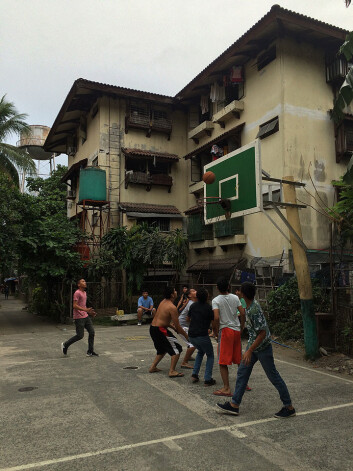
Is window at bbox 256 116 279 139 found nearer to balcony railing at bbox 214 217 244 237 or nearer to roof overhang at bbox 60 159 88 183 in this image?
balcony railing at bbox 214 217 244 237

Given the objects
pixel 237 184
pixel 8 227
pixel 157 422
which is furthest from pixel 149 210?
pixel 157 422

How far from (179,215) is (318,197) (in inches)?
336

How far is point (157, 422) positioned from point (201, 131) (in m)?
18.7

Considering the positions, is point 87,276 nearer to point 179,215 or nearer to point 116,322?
point 116,322

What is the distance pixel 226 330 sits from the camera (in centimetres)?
661

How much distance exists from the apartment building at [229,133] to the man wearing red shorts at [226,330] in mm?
9744

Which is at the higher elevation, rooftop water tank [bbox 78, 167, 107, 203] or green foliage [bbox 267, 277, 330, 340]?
rooftop water tank [bbox 78, 167, 107, 203]

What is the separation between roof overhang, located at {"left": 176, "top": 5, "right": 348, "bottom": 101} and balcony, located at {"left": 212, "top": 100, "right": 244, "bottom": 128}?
6.72ft

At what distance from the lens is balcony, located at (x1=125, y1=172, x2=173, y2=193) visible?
73.2ft

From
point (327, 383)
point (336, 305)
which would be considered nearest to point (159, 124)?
point (336, 305)

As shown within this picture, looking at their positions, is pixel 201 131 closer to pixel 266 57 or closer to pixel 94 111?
pixel 266 57

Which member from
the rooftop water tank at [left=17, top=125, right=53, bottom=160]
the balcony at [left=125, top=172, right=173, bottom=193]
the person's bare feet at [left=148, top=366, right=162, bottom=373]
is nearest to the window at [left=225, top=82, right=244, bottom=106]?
the balcony at [left=125, top=172, right=173, bottom=193]

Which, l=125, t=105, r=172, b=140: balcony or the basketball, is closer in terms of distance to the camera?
the basketball

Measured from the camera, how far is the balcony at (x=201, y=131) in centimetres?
2161
